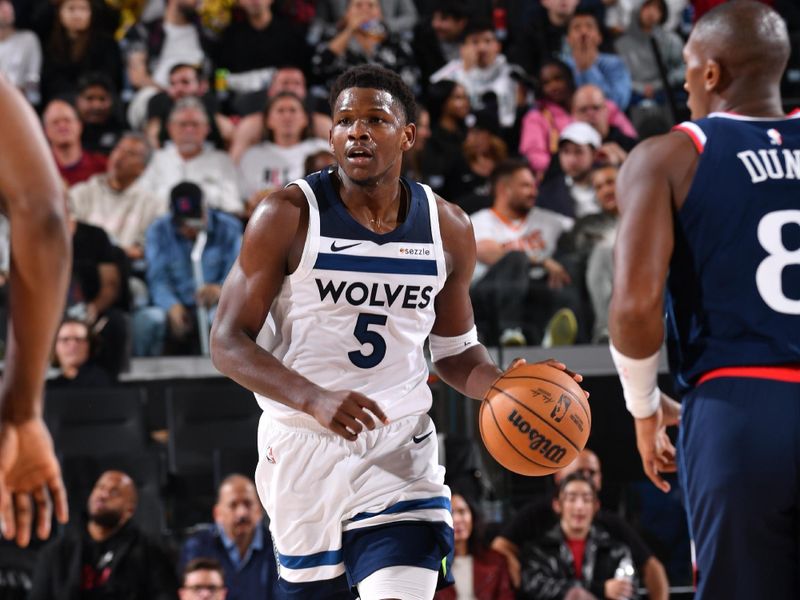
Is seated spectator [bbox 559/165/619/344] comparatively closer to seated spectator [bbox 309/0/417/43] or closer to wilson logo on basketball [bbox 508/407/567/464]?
wilson logo on basketball [bbox 508/407/567/464]

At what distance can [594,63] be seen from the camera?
1089 cm

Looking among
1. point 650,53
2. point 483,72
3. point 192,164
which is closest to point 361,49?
point 483,72

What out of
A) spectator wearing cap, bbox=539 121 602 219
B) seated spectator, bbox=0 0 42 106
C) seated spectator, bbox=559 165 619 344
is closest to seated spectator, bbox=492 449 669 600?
seated spectator, bbox=559 165 619 344

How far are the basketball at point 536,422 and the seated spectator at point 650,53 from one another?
7440 millimetres

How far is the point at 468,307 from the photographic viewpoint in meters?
4.12

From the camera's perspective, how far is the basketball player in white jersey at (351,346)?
3.73 m

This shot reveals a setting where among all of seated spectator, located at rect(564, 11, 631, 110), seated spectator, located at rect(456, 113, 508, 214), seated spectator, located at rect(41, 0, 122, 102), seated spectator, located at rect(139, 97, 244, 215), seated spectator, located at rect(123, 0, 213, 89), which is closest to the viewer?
seated spectator, located at rect(139, 97, 244, 215)

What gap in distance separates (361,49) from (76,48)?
253 centimetres

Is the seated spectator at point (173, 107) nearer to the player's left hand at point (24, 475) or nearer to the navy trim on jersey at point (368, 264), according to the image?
the navy trim on jersey at point (368, 264)

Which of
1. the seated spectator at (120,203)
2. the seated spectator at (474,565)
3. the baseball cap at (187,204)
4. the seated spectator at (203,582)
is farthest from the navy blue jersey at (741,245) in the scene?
the seated spectator at (120,203)

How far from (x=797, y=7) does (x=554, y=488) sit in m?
6.81

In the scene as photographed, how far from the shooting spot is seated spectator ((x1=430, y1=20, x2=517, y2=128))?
10.7m

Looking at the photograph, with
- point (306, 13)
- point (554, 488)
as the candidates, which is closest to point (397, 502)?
point (554, 488)

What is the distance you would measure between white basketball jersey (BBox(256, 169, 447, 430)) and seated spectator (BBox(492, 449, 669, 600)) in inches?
129
